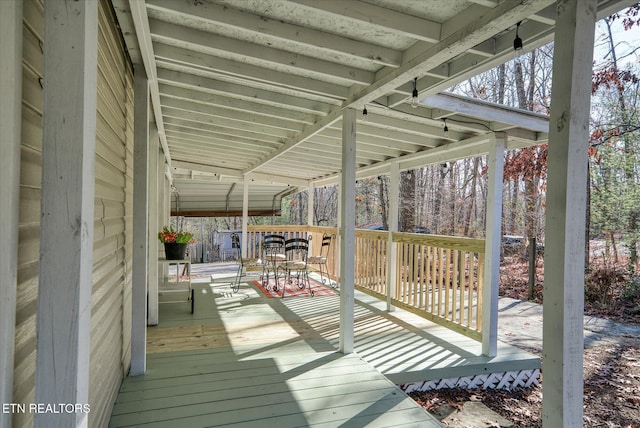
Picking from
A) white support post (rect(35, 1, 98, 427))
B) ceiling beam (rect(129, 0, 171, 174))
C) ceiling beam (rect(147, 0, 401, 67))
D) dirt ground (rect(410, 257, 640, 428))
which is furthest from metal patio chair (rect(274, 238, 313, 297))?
white support post (rect(35, 1, 98, 427))

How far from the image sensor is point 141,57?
2.37 meters

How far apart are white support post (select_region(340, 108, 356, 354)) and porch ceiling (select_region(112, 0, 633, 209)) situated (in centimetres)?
21

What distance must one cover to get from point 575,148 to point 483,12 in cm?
82

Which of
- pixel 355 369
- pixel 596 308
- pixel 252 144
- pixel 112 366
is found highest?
pixel 252 144

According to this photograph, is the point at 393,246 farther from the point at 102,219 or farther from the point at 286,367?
the point at 102,219

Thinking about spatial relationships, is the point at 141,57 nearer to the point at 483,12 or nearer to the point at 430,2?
the point at 430,2

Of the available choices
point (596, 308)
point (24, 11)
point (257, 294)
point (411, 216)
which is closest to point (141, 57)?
point (24, 11)

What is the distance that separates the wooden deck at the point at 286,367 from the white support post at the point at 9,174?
140 cm

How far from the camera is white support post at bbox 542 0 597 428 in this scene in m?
1.34

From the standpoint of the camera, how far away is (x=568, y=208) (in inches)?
52.7

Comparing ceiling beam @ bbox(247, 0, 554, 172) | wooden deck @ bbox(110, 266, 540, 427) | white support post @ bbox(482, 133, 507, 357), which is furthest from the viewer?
white support post @ bbox(482, 133, 507, 357)

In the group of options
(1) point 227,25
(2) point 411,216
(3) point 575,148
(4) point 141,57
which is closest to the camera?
(3) point 575,148

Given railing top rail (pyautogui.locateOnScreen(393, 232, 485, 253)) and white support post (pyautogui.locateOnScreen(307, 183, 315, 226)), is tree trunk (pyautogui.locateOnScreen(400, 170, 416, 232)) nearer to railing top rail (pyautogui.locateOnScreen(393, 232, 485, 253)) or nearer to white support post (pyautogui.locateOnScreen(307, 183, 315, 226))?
white support post (pyautogui.locateOnScreen(307, 183, 315, 226))

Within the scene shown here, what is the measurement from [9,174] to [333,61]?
2149 mm
